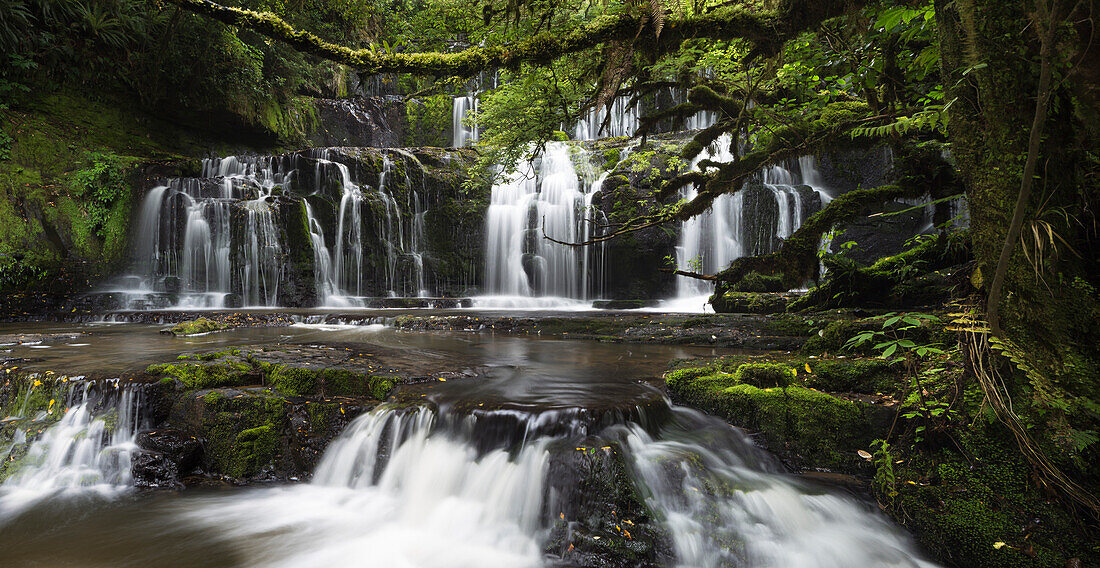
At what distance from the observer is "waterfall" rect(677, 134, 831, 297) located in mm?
13984

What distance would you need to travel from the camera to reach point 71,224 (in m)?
12.1

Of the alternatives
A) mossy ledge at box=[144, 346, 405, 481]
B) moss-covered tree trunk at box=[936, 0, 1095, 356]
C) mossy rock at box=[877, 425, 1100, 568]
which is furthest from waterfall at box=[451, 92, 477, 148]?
mossy rock at box=[877, 425, 1100, 568]

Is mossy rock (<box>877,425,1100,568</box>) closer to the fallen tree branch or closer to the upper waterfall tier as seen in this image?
the fallen tree branch

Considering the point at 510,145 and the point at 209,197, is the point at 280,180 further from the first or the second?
the point at 510,145

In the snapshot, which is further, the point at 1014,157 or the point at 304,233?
the point at 304,233

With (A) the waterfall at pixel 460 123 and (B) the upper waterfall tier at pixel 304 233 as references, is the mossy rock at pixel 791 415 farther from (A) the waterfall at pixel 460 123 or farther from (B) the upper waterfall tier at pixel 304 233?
(A) the waterfall at pixel 460 123

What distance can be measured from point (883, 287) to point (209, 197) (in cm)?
1621

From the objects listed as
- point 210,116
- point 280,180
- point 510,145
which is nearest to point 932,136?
point 510,145

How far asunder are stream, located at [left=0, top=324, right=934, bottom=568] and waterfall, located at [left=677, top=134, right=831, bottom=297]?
10.9 m

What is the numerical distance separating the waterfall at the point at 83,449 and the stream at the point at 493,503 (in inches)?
1.0

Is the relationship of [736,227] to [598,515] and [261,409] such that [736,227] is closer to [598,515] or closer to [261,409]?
[598,515]

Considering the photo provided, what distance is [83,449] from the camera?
409cm

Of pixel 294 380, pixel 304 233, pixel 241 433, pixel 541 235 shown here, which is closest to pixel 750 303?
pixel 294 380

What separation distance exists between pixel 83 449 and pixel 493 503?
12.1ft
